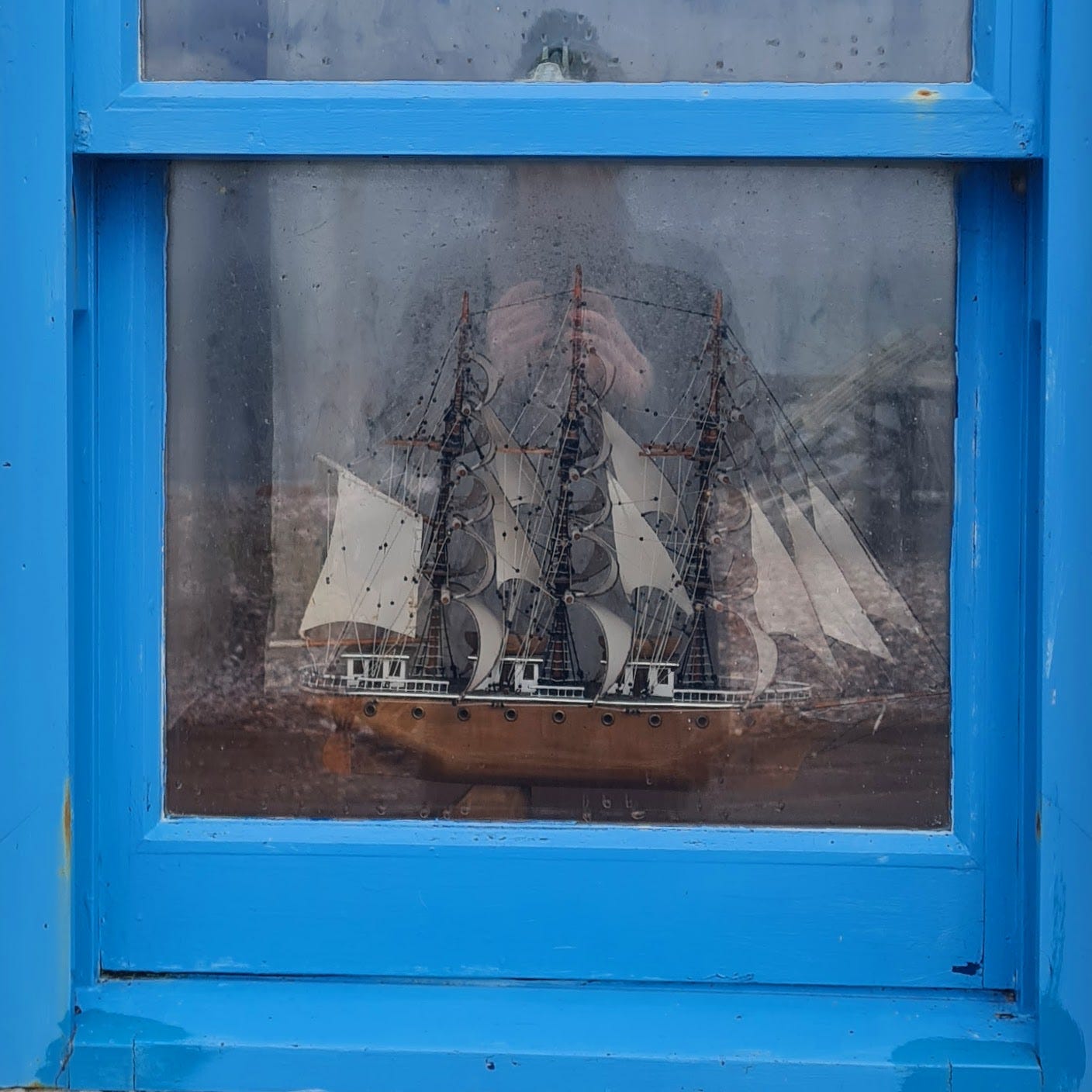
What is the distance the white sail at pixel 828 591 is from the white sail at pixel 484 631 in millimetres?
572

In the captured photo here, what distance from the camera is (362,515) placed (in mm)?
1908

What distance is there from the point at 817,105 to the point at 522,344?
2.16 feet

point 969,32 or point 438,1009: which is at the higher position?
point 969,32

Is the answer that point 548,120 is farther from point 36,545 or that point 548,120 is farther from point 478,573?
point 36,545

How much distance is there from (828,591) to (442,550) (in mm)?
724

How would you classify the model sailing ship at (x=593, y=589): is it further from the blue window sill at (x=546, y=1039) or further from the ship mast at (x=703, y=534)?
the blue window sill at (x=546, y=1039)

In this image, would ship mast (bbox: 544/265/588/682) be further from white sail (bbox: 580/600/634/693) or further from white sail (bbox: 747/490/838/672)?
white sail (bbox: 747/490/838/672)

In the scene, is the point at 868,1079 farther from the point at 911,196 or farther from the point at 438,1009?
the point at 911,196

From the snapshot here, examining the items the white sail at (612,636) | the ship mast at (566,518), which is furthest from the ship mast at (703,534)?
the ship mast at (566,518)

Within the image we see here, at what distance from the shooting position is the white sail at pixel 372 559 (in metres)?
1.91

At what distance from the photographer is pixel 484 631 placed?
1.90 m

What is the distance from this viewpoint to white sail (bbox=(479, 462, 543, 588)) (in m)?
1.89

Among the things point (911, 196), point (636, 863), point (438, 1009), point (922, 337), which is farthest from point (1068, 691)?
point (438, 1009)

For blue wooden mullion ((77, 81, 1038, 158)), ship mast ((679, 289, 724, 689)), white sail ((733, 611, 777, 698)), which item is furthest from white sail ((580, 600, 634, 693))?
blue wooden mullion ((77, 81, 1038, 158))
